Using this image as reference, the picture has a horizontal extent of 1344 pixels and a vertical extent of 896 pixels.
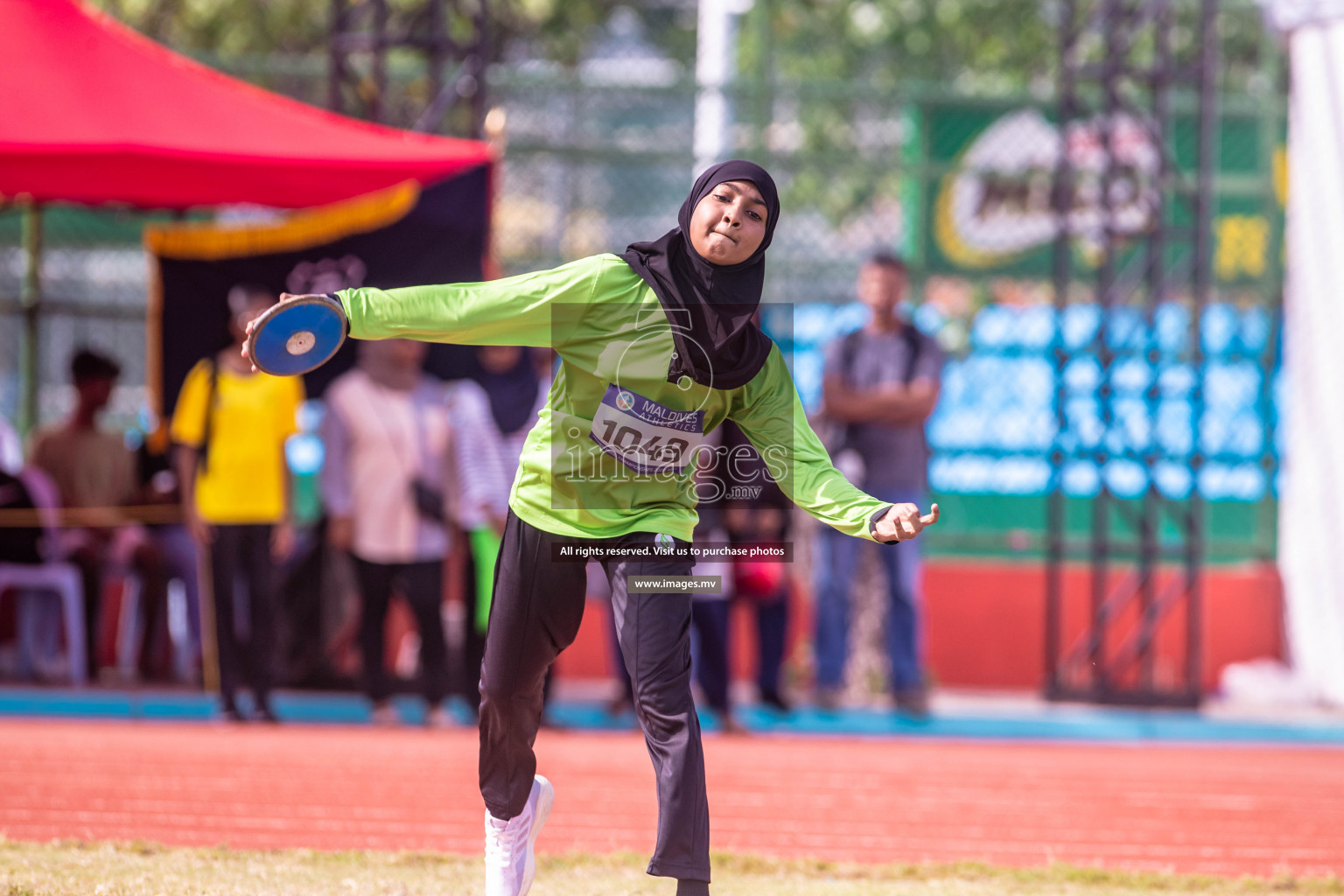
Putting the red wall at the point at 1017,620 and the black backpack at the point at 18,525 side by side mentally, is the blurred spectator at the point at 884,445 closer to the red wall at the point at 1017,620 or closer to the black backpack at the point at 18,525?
the red wall at the point at 1017,620

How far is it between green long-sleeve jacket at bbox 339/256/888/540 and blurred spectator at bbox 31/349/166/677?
19.3ft

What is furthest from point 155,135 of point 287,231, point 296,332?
point 296,332

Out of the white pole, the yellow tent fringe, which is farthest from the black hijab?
the white pole

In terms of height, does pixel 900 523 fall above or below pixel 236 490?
above

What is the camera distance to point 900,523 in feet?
11.1

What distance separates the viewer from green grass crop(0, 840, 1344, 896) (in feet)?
13.8

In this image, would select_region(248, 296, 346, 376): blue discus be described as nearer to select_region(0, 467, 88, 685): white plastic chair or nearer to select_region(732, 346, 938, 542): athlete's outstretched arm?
select_region(732, 346, 938, 542): athlete's outstretched arm

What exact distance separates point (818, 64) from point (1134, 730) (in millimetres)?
5644

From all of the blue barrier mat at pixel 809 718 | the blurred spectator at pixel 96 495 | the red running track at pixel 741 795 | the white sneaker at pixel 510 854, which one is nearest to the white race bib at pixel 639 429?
the white sneaker at pixel 510 854

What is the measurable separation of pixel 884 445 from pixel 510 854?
16.0 ft

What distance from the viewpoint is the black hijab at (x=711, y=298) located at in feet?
12.0

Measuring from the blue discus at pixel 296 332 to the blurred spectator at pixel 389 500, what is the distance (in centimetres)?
422

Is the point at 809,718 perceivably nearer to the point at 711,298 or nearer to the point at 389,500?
the point at 389,500

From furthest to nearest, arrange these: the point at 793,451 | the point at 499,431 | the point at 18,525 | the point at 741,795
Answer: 1. the point at 18,525
2. the point at 499,431
3. the point at 741,795
4. the point at 793,451
